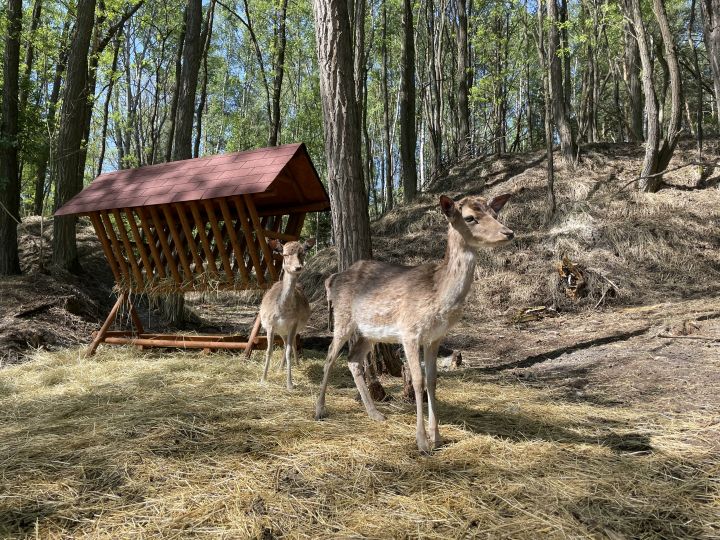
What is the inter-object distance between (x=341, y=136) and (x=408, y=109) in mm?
11073

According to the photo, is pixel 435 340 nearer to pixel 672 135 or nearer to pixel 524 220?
pixel 524 220

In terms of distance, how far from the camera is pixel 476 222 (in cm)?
373

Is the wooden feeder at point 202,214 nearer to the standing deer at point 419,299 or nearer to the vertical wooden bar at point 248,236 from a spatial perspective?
the vertical wooden bar at point 248,236

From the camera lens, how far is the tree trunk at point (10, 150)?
38.0 ft

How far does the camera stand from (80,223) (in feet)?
62.6

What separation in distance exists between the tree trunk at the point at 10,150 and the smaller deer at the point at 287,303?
814 centimetres

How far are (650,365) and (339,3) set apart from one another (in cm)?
563

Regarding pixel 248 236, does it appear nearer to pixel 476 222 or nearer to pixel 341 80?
pixel 341 80

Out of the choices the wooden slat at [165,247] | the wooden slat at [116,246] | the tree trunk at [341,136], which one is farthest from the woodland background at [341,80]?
the wooden slat at [116,246]

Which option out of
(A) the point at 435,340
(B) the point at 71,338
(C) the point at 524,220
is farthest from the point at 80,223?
(A) the point at 435,340

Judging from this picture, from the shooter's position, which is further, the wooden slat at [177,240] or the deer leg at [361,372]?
the wooden slat at [177,240]

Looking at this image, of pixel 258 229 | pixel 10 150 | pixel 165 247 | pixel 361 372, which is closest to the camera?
pixel 361 372

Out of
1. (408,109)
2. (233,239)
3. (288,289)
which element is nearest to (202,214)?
(233,239)

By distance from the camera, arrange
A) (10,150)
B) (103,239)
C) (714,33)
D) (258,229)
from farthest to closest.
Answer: (10,150) < (103,239) < (714,33) < (258,229)
